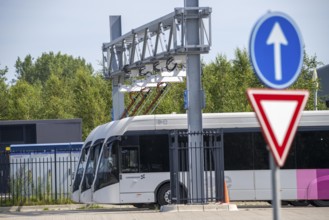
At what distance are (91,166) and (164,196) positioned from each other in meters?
2.91

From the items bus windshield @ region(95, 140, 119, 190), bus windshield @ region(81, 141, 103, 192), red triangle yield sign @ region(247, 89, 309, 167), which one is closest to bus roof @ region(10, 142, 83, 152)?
bus windshield @ region(81, 141, 103, 192)

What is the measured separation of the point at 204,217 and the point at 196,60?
17.7 ft

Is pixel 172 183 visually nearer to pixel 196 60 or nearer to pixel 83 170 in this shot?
pixel 196 60

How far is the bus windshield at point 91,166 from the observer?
94.8 feet

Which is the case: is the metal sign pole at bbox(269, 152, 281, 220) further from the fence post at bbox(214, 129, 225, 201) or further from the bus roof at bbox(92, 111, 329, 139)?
the bus roof at bbox(92, 111, 329, 139)

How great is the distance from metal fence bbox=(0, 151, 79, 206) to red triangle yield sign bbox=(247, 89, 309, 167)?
25.5 meters

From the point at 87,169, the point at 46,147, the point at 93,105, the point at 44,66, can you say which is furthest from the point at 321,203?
the point at 44,66

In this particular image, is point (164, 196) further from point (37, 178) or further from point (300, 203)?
point (37, 178)

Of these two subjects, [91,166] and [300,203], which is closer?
[300,203]

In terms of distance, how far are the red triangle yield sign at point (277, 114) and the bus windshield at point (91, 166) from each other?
21.8 meters

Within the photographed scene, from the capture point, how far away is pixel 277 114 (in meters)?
7.20

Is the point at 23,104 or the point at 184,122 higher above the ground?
the point at 23,104

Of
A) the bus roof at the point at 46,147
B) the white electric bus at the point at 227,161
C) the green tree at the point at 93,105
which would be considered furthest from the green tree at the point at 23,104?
the white electric bus at the point at 227,161

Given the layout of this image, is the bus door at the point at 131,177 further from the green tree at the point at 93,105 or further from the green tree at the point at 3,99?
the green tree at the point at 3,99
